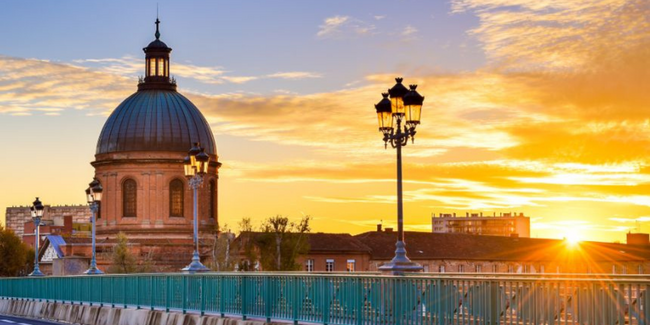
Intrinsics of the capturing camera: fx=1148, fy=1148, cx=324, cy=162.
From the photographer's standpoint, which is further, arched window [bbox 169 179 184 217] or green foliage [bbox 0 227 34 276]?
green foliage [bbox 0 227 34 276]

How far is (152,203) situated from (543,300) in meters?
91.4

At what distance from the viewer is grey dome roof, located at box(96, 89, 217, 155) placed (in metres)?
106

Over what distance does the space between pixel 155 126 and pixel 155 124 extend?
27 centimetres

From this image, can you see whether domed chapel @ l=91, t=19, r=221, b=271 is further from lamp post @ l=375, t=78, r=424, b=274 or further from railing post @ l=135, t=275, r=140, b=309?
lamp post @ l=375, t=78, r=424, b=274

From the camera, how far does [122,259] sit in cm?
9938

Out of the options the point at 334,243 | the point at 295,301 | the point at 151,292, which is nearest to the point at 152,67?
the point at 334,243

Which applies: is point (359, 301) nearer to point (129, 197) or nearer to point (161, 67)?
point (129, 197)

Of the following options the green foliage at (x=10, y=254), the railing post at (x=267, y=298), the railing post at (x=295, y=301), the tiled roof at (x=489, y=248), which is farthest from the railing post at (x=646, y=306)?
the green foliage at (x=10, y=254)

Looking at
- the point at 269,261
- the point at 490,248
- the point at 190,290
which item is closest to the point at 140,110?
the point at 269,261

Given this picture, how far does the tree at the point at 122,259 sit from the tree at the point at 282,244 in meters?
12.2

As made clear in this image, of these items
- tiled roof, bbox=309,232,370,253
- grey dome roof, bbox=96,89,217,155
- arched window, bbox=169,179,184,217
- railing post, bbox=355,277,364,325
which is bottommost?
railing post, bbox=355,277,364,325

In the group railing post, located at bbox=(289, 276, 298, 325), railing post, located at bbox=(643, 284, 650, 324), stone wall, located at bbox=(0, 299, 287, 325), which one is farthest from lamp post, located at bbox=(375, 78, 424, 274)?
railing post, located at bbox=(643, 284, 650, 324)

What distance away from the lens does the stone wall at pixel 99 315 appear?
91.5 ft

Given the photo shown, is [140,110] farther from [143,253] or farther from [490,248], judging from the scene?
[490,248]
